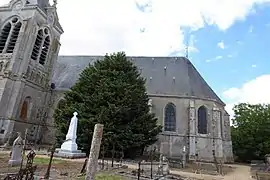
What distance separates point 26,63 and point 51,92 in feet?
17.8

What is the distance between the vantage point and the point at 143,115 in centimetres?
1850

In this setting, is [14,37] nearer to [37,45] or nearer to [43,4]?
[37,45]

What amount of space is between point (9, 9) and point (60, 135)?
18.6m

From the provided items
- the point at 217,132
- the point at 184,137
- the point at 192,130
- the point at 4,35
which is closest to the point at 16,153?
the point at 184,137

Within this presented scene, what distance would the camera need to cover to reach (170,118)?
26.0 meters

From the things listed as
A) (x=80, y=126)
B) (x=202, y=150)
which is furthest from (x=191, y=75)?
(x=80, y=126)

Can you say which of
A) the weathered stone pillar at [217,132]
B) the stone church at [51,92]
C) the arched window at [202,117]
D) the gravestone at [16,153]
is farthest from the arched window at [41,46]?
the weathered stone pillar at [217,132]

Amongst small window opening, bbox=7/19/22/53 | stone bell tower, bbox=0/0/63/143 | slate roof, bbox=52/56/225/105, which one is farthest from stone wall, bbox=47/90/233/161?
small window opening, bbox=7/19/22/53

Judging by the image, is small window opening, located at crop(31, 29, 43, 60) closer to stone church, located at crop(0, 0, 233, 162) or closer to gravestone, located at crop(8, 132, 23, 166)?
stone church, located at crop(0, 0, 233, 162)

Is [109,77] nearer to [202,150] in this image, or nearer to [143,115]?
[143,115]

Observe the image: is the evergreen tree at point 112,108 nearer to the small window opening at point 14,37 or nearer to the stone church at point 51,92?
the stone church at point 51,92

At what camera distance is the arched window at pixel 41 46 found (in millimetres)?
26523

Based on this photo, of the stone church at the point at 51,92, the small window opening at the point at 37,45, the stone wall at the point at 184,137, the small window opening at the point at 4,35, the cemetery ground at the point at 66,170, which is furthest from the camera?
the small window opening at the point at 37,45

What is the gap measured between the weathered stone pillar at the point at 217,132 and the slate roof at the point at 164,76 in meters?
2.01
